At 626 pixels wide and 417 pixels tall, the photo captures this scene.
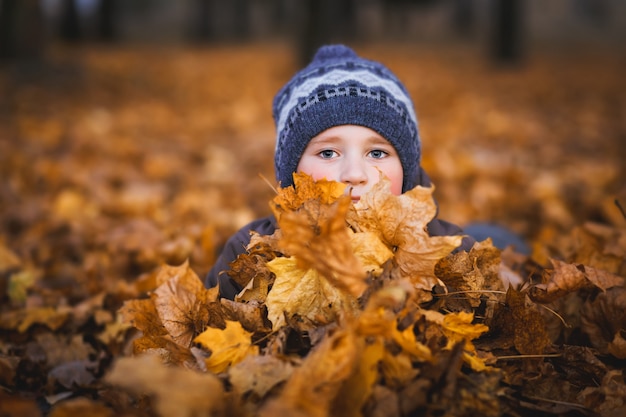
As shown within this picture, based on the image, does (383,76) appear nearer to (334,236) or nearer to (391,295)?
(334,236)

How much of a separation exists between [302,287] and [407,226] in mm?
294

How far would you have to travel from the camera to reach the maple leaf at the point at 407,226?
1.34 meters

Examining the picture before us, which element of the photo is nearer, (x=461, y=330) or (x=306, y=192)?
(x=461, y=330)

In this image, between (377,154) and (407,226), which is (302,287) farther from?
(377,154)

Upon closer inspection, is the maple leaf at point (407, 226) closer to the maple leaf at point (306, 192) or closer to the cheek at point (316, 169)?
the maple leaf at point (306, 192)

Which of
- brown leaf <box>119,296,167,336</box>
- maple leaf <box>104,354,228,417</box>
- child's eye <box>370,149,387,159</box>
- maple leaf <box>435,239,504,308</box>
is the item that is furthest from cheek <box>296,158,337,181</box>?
maple leaf <box>104,354,228,417</box>

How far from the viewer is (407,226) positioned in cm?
138

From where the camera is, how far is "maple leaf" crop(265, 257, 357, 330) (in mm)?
1319

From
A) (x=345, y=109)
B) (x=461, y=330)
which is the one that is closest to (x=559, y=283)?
(x=461, y=330)

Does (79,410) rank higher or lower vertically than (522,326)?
lower

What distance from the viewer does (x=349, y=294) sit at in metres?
1.29

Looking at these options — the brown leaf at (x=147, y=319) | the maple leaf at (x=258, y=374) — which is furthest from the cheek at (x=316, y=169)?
the maple leaf at (x=258, y=374)

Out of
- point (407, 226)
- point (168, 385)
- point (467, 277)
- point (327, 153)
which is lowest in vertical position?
point (168, 385)

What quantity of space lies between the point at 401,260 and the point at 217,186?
9.38 ft
